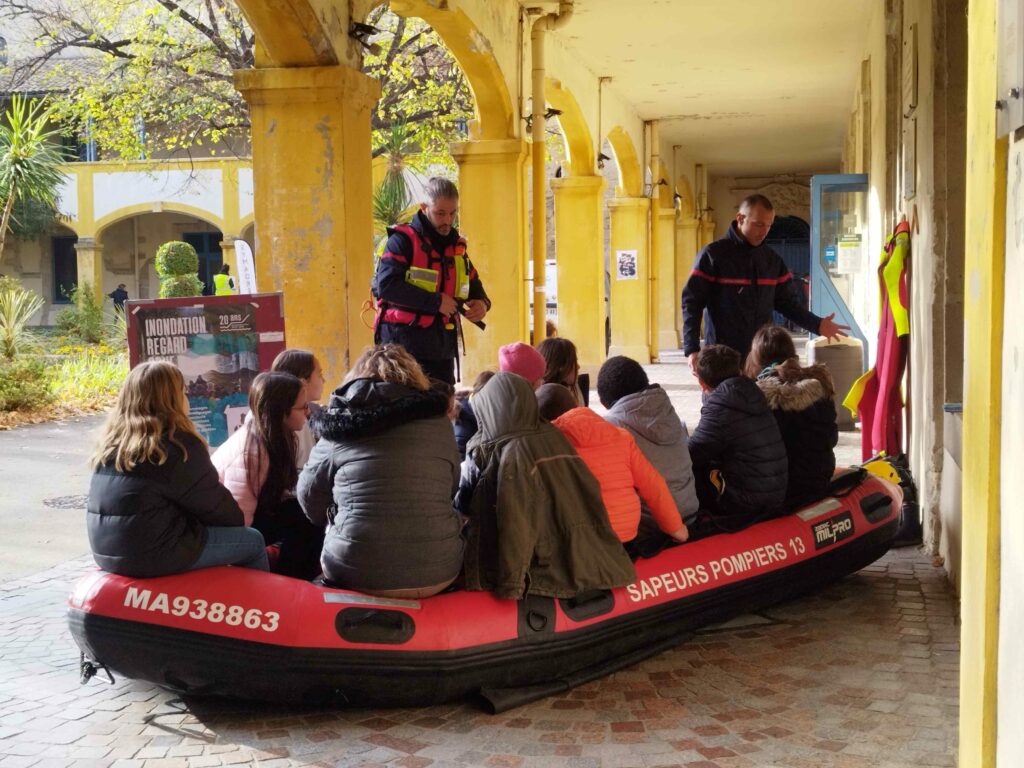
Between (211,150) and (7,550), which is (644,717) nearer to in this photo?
(7,550)

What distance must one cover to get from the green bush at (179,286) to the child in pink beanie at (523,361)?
13.3 m

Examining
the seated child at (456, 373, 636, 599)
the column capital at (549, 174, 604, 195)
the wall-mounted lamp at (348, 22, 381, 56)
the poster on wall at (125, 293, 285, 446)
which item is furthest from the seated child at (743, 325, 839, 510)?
the column capital at (549, 174, 604, 195)

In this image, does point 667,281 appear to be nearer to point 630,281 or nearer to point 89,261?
point 630,281

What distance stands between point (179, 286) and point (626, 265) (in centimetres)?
699

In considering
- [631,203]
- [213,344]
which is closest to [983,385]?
[213,344]

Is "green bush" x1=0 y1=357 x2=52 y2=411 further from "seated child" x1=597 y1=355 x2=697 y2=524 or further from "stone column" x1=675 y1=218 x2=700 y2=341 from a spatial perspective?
"stone column" x1=675 y1=218 x2=700 y2=341

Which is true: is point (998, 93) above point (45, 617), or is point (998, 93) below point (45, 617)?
above

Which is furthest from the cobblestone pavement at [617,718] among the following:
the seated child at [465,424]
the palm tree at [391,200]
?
the palm tree at [391,200]

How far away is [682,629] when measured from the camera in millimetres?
4586

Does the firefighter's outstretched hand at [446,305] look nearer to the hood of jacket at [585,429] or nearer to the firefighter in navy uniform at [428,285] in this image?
the firefighter in navy uniform at [428,285]

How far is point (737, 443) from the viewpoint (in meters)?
5.11

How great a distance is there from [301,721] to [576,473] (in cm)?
124

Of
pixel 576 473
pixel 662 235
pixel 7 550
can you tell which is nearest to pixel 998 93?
pixel 576 473

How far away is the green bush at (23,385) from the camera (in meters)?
11.9
